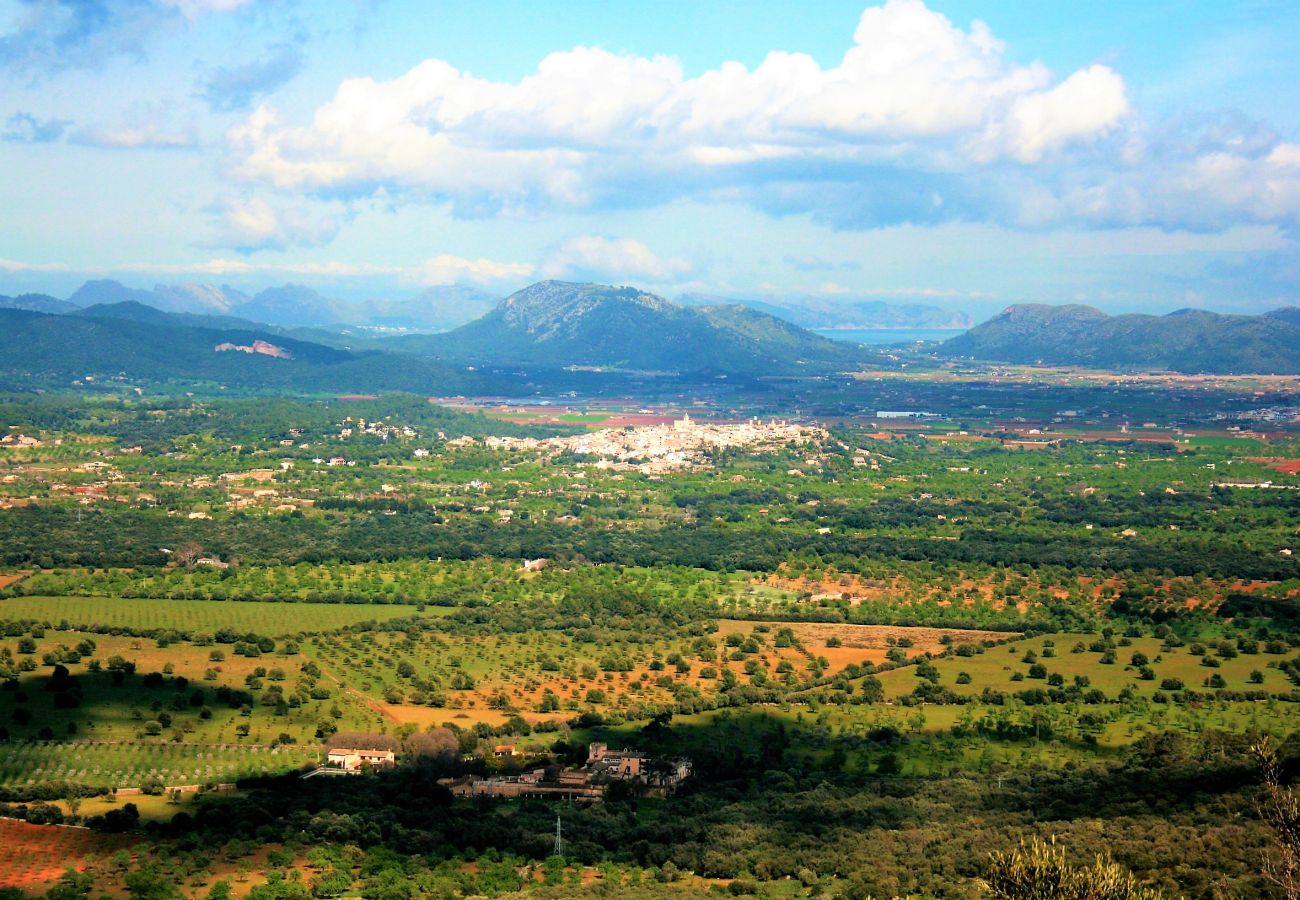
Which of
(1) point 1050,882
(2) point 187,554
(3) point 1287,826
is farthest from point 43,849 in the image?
(2) point 187,554

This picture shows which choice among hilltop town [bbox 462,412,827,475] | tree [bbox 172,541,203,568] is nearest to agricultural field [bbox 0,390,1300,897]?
tree [bbox 172,541,203,568]

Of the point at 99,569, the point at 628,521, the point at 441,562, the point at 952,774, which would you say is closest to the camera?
the point at 952,774

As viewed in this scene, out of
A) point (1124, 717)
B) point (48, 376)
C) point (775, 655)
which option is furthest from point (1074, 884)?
point (48, 376)

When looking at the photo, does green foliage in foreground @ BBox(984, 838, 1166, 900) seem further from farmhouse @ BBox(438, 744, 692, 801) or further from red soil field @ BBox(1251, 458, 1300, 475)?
red soil field @ BBox(1251, 458, 1300, 475)

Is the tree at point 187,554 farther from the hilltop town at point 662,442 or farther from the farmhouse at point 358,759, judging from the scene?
the hilltop town at point 662,442

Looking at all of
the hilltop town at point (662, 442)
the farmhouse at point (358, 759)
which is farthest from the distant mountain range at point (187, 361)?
the farmhouse at point (358, 759)

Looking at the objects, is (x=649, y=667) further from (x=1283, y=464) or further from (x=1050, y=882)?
(x=1283, y=464)

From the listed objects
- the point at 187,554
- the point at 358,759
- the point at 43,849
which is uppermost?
the point at 187,554

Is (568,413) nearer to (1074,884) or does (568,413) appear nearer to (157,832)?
(157,832)
